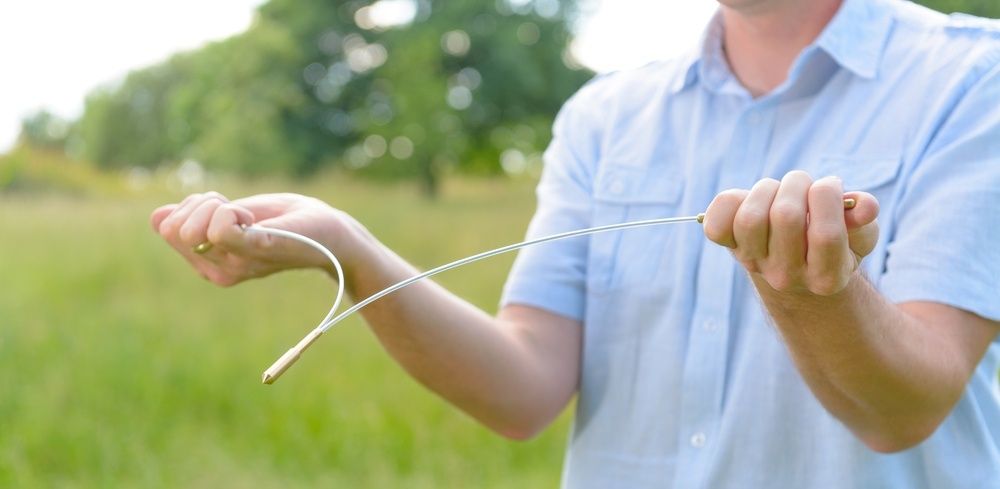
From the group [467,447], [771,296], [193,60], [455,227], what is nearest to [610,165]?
[771,296]

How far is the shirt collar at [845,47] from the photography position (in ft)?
4.77

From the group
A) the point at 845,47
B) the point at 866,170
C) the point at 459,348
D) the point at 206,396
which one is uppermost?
the point at 845,47

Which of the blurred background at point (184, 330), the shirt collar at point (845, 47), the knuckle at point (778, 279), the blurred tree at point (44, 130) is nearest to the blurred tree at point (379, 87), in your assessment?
the blurred background at point (184, 330)

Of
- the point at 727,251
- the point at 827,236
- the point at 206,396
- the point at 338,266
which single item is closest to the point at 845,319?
the point at 827,236

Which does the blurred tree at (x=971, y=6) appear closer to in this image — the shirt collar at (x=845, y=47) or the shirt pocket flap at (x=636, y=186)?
the shirt collar at (x=845, y=47)

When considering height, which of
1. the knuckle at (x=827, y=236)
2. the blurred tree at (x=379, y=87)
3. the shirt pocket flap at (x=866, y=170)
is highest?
the knuckle at (x=827, y=236)

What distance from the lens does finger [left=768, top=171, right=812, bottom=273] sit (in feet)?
3.27

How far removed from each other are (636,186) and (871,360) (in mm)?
467

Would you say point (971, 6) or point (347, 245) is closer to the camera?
point (347, 245)

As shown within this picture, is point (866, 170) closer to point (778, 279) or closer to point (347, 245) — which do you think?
point (778, 279)

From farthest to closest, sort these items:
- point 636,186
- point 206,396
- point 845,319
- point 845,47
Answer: point 206,396
point 636,186
point 845,47
point 845,319

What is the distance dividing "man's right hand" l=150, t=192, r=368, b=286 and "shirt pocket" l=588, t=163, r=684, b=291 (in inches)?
13.7

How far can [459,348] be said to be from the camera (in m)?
1.52

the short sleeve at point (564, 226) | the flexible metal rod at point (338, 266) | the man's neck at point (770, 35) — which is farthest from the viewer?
the short sleeve at point (564, 226)
